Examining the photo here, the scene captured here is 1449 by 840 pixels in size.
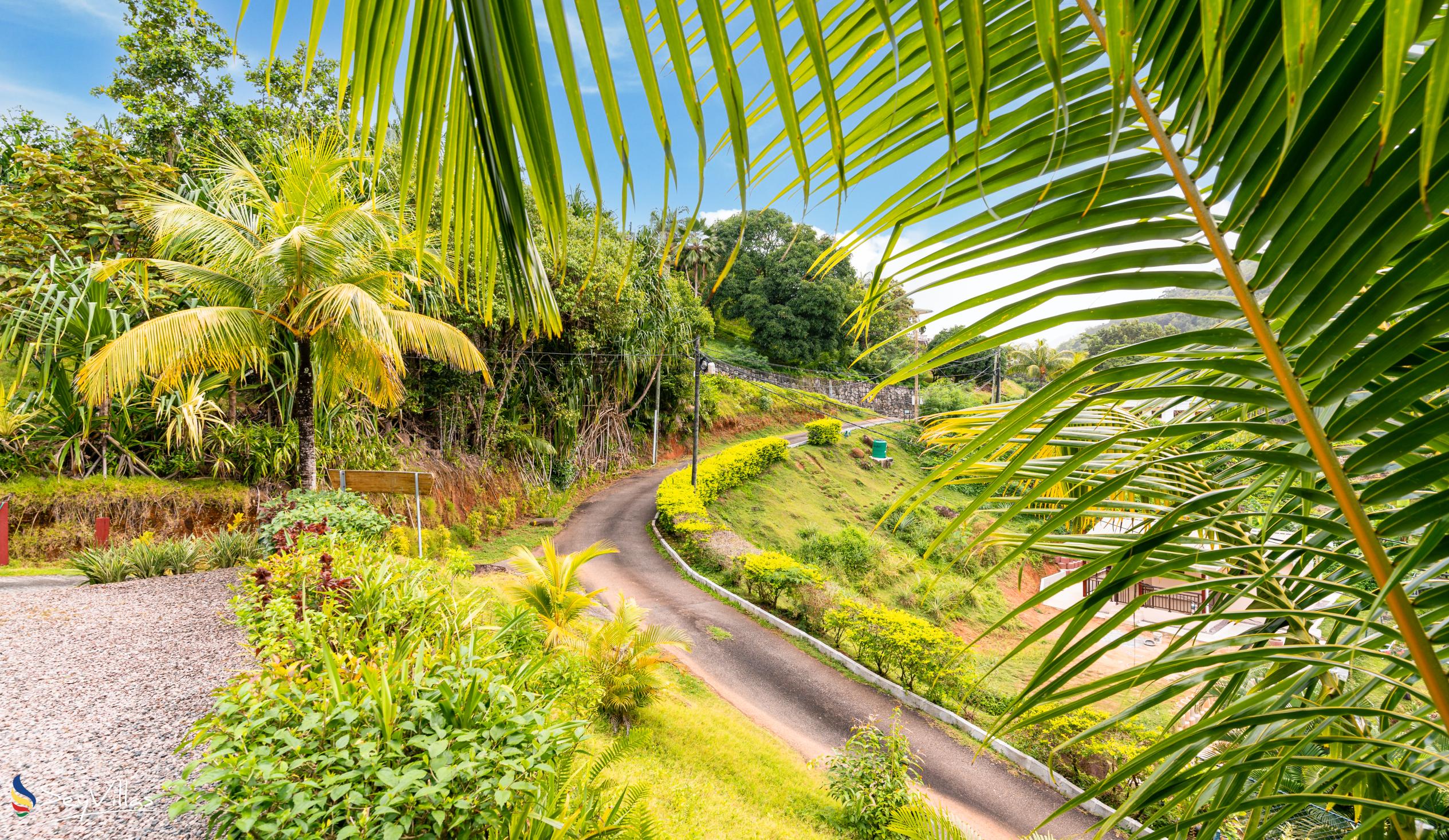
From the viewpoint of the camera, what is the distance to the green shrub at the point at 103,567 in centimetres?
604

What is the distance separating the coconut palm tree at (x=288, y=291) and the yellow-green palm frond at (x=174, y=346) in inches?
0.4

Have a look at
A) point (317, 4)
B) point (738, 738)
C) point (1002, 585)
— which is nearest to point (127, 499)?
point (738, 738)

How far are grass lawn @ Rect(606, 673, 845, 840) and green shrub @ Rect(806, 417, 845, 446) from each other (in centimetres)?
1816

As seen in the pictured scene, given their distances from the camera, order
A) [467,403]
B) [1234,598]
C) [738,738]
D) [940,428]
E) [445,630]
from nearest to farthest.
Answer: [1234,598], [940,428], [445,630], [738,738], [467,403]

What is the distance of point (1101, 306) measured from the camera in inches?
30.0

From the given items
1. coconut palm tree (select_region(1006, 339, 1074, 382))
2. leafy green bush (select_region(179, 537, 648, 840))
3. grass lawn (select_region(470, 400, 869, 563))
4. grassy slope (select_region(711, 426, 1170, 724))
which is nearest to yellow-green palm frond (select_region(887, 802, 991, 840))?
leafy green bush (select_region(179, 537, 648, 840))

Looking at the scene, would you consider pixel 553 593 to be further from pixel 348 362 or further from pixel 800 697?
pixel 348 362

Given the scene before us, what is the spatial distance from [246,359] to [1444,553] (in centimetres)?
891

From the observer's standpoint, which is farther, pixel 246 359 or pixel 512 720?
pixel 246 359

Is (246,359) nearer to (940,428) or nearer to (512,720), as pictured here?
(512,720)

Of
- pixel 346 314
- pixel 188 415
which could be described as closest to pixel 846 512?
pixel 346 314

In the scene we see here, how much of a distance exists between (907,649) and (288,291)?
356 inches

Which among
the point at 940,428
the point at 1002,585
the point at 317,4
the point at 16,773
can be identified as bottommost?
the point at 1002,585

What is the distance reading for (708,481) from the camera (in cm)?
1603
